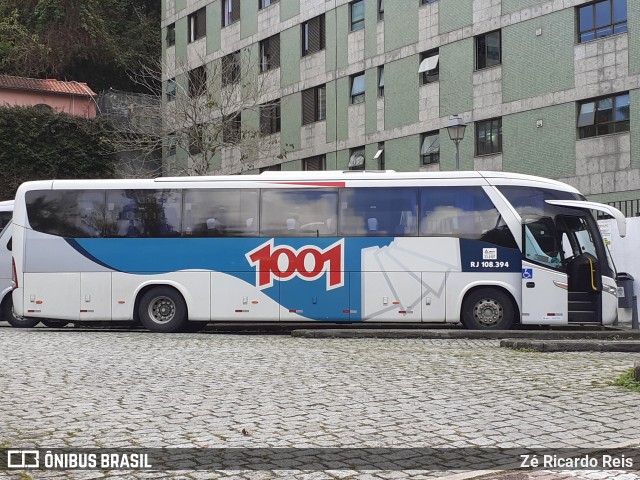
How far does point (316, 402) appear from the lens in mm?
8367

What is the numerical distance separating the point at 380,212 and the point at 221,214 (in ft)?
10.8

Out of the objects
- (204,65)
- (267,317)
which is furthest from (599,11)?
(204,65)

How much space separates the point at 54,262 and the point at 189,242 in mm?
2950

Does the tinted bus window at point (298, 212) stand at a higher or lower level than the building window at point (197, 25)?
lower

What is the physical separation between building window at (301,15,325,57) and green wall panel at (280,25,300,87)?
33 centimetres

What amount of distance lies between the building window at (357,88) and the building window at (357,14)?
188 cm

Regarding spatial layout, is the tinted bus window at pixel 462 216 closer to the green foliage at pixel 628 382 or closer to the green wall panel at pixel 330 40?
the green foliage at pixel 628 382

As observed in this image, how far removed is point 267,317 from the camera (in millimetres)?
18500

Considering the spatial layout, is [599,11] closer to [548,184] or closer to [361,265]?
[548,184]

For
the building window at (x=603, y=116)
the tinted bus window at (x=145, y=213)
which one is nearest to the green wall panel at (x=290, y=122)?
the building window at (x=603, y=116)

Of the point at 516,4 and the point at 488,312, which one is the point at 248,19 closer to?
the point at 516,4

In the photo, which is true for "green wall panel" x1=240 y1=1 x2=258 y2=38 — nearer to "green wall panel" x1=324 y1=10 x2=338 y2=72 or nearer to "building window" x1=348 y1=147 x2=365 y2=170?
"green wall panel" x1=324 y1=10 x2=338 y2=72

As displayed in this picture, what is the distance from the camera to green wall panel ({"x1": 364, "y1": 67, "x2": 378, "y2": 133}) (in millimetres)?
35188

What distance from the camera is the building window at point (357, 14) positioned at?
3597cm
